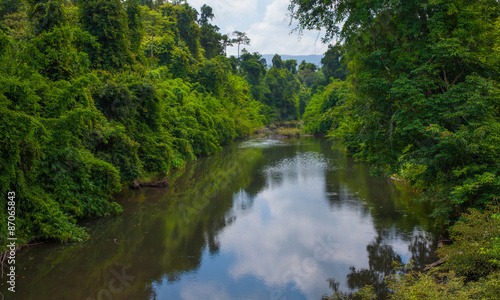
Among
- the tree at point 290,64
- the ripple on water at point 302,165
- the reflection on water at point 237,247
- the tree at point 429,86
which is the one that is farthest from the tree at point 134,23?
the tree at point 290,64

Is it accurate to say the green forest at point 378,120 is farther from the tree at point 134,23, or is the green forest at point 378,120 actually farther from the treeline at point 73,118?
the tree at point 134,23

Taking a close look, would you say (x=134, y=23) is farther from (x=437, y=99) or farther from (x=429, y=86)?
(x=437, y=99)

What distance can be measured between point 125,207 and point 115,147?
268 centimetres

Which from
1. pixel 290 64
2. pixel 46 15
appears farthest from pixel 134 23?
pixel 290 64

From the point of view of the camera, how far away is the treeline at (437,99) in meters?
7.57

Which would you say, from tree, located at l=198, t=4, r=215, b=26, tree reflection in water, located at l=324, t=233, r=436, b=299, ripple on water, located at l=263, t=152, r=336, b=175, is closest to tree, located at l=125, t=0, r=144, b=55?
ripple on water, located at l=263, t=152, r=336, b=175

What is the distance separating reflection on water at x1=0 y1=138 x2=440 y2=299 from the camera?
808 centimetres

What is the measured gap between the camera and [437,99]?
8.88m

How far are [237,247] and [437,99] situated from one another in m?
7.26

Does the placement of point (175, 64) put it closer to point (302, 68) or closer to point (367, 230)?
point (367, 230)

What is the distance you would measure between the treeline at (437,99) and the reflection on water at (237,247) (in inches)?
76.5

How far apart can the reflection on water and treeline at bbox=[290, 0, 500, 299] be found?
1.94 meters

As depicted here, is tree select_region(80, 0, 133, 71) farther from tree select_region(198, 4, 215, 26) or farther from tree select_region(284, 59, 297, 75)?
tree select_region(284, 59, 297, 75)

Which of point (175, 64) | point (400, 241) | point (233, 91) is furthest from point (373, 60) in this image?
point (233, 91)
